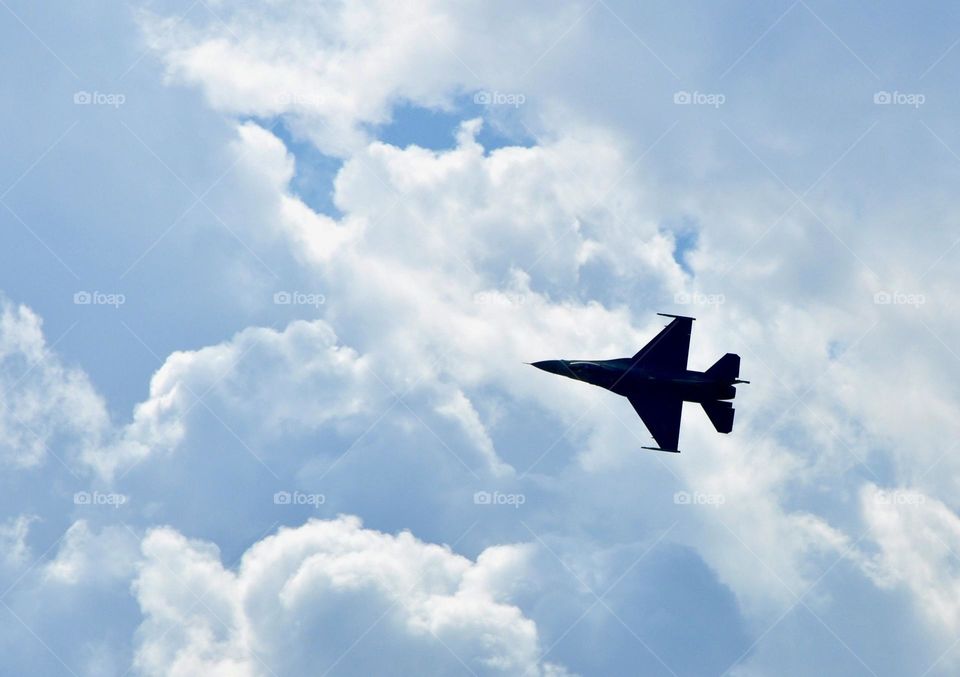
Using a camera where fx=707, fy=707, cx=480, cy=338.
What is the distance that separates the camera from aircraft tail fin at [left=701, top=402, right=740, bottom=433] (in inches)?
3223

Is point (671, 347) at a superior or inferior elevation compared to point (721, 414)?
superior

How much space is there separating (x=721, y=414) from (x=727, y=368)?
542cm

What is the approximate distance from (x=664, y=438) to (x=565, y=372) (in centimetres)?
1389

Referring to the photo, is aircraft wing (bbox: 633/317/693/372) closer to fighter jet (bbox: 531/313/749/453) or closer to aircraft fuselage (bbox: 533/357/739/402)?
fighter jet (bbox: 531/313/749/453)

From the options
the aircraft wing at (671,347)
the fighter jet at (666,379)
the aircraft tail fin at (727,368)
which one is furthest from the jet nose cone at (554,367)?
the aircraft tail fin at (727,368)

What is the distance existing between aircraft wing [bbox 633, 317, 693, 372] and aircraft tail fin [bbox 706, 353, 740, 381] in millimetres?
3688

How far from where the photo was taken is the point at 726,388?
8100 cm

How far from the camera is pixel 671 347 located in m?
84.1

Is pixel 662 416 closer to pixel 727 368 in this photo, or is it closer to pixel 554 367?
pixel 727 368

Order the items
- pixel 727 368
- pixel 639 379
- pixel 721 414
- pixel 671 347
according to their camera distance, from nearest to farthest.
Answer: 1. pixel 727 368
2. pixel 721 414
3. pixel 639 379
4. pixel 671 347

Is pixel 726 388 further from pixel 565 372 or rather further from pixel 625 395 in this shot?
pixel 565 372

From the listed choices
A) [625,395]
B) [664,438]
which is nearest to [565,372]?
[625,395]

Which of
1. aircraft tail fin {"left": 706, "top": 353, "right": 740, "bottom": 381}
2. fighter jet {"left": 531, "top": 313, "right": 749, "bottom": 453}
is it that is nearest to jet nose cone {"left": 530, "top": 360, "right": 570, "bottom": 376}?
fighter jet {"left": 531, "top": 313, "right": 749, "bottom": 453}

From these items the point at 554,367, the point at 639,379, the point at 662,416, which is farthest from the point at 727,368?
the point at 554,367
